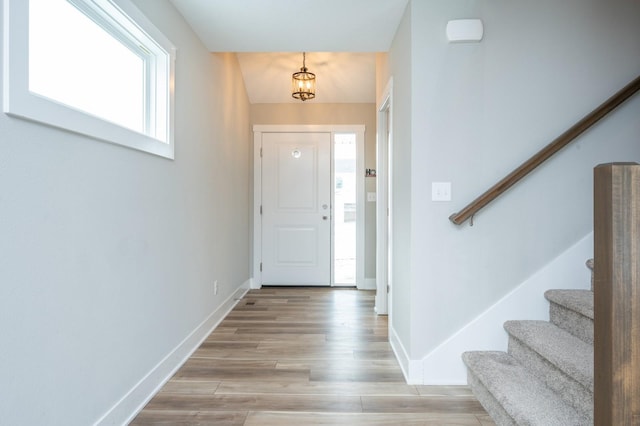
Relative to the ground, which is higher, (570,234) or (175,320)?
(570,234)

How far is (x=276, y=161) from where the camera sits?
4.70 meters

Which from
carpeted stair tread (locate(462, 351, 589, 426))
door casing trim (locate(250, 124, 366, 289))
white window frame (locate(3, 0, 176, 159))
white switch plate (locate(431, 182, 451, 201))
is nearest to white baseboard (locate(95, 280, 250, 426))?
white window frame (locate(3, 0, 176, 159))

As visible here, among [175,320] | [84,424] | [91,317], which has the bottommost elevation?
[84,424]

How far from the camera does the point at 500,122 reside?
6.98 feet

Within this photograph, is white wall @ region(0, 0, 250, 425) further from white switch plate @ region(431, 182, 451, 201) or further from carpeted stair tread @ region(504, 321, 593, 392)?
carpeted stair tread @ region(504, 321, 593, 392)

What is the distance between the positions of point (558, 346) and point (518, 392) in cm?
30

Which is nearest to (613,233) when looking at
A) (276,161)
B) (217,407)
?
(217,407)

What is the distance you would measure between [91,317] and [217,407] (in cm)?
81

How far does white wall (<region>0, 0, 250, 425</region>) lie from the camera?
3.84 ft

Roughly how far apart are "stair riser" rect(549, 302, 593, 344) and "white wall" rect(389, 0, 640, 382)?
9.2 inches

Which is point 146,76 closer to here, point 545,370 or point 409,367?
point 409,367

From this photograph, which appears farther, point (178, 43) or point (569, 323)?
point (178, 43)

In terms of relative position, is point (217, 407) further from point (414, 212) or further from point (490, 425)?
point (414, 212)

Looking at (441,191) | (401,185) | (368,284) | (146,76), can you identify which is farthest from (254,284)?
(441,191)
